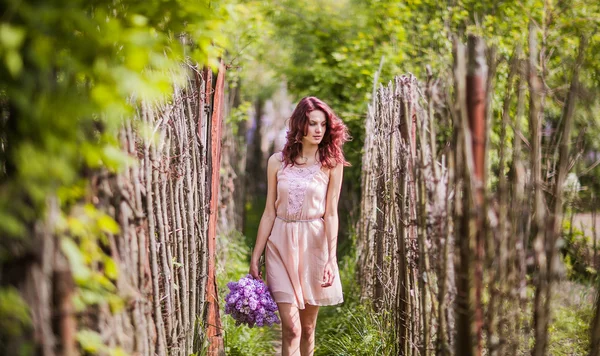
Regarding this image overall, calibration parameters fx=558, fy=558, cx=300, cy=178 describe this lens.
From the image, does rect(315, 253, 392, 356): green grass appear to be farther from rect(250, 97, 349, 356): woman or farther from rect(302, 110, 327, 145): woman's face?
rect(302, 110, 327, 145): woman's face

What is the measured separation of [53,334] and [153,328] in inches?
30.6

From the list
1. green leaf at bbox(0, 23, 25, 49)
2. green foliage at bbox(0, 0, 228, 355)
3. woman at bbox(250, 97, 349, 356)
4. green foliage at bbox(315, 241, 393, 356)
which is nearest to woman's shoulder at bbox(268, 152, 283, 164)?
woman at bbox(250, 97, 349, 356)

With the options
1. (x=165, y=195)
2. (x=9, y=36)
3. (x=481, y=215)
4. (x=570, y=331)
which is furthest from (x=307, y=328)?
(x=9, y=36)

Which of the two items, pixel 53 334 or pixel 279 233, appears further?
pixel 279 233

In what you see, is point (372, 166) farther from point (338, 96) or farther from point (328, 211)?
point (338, 96)

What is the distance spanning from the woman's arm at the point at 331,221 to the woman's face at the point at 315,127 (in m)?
0.23

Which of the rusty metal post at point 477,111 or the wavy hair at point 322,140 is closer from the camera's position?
the rusty metal post at point 477,111

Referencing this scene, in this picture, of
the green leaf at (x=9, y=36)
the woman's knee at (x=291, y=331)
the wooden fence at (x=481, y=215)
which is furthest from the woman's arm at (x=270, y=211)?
the green leaf at (x=9, y=36)

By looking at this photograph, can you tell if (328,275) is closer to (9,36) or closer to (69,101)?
(69,101)

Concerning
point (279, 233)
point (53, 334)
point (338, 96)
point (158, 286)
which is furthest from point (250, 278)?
point (338, 96)

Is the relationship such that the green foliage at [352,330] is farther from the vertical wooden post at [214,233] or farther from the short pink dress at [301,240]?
the vertical wooden post at [214,233]

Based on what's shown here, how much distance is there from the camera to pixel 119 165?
159 cm

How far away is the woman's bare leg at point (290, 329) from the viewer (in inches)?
129

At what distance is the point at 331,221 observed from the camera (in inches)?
136
